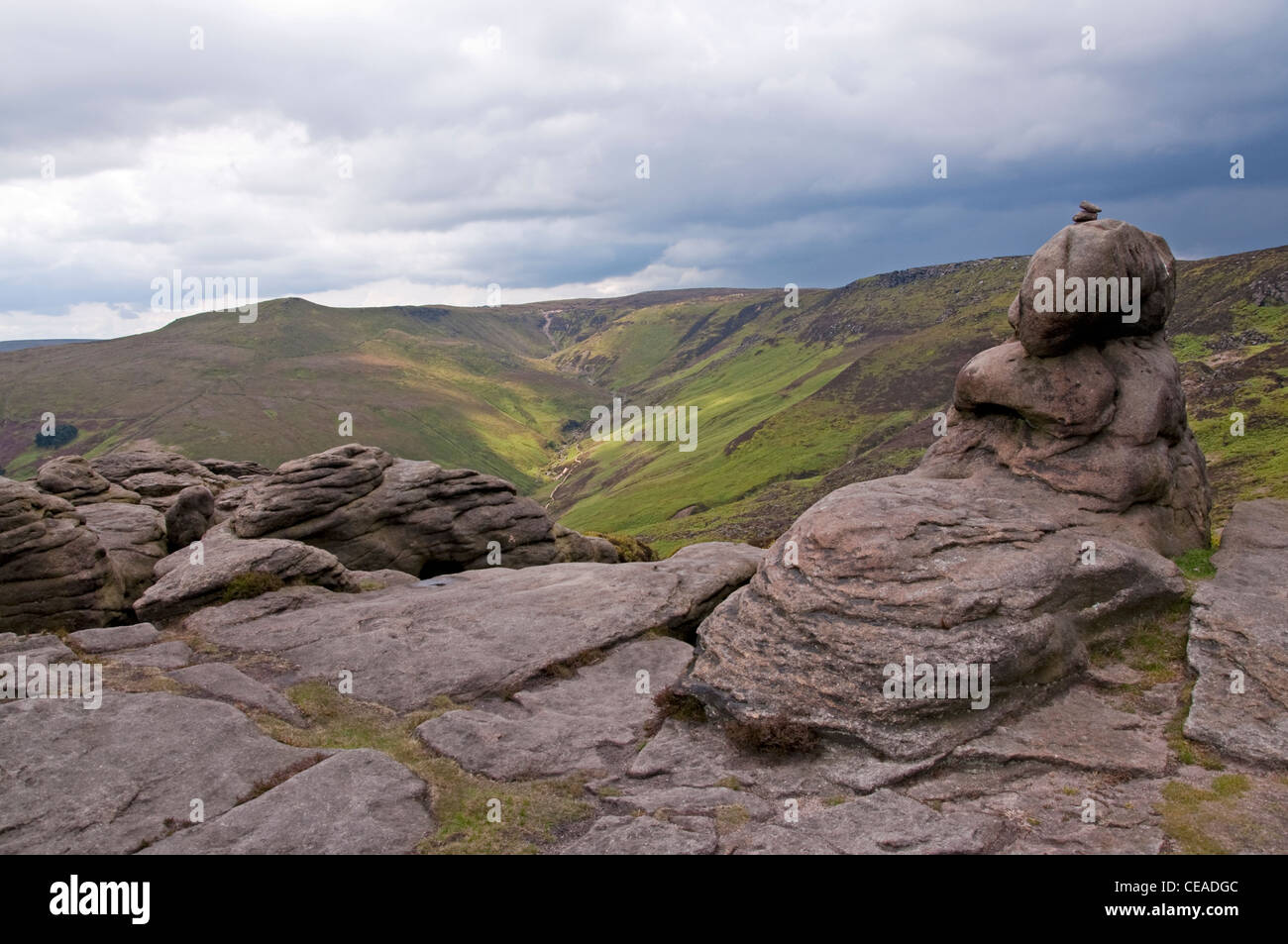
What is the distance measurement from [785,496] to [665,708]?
161 meters

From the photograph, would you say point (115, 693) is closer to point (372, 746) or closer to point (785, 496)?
point (372, 746)

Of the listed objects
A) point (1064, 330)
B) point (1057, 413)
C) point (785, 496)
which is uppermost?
point (1064, 330)

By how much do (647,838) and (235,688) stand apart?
1710 cm

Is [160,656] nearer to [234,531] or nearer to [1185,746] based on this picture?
[234,531]

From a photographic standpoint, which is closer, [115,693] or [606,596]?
[115,693]

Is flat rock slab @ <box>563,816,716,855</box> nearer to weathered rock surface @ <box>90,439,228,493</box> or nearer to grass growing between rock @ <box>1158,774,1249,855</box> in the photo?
grass growing between rock @ <box>1158,774,1249,855</box>

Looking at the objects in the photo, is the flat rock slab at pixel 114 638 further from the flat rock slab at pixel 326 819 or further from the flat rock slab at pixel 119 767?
the flat rock slab at pixel 326 819

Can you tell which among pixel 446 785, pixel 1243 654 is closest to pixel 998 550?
pixel 1243 654

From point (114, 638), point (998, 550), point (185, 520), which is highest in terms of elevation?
point (998, 550)

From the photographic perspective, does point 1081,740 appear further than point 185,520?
No

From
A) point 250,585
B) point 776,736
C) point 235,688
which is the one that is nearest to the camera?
point 776,736

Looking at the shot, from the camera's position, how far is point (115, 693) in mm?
25469

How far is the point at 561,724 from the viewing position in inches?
1014
